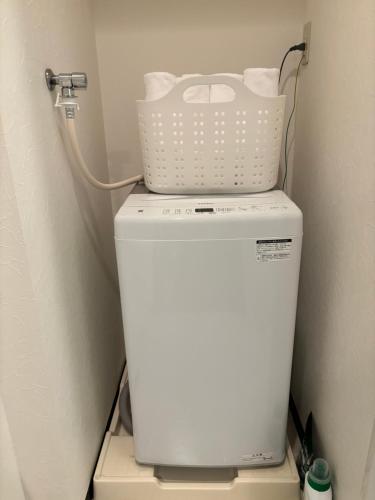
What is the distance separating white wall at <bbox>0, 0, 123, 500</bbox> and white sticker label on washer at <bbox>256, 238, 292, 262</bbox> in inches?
19.4

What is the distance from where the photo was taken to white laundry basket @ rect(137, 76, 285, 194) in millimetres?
899

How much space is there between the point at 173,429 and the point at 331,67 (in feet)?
3.56

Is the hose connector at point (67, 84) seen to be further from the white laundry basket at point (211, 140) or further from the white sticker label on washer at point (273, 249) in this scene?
the white sticker label on washer at point (273, 249)

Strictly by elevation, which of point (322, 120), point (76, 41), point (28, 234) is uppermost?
point (76, 41)

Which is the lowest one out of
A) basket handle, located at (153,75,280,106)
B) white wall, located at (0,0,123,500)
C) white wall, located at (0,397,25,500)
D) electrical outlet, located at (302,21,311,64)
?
white wall, located at (0,397,25,500)

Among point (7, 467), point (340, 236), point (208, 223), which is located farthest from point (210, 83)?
point (7, 467)

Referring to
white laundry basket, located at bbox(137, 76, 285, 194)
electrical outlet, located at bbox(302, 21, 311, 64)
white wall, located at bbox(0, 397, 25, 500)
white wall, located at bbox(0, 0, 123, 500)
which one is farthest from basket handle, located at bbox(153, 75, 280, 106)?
white wall, located at bbox(0, 397, 25, 500)

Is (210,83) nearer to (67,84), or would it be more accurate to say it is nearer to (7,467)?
(67,84)

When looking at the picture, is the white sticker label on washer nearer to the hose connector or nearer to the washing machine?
the washing machine

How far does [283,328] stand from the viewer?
0.97 m

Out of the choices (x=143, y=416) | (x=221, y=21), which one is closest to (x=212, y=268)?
(x=143, y=416)

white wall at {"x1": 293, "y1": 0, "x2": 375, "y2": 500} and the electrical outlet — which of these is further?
the electrical outlet

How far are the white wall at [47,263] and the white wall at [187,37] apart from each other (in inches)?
2.9

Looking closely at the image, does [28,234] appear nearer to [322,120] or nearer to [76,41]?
[76,41]
